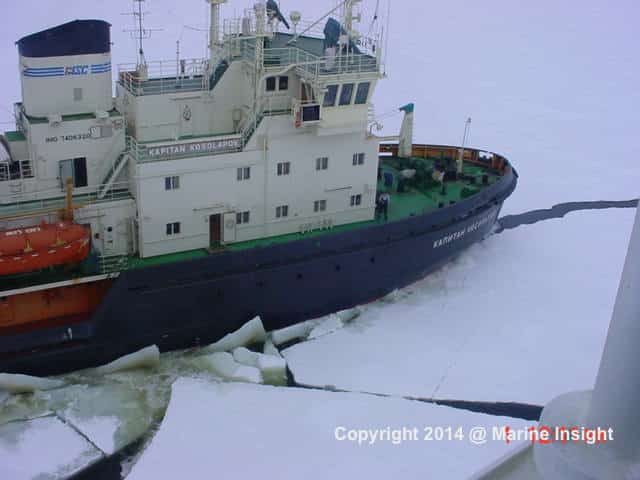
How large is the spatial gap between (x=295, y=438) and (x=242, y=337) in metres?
2.67

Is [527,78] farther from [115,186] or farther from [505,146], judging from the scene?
[115,186]

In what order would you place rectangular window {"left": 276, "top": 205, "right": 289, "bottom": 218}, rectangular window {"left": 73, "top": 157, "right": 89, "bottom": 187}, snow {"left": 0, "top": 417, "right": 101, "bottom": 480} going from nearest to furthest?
snow {"left": 0, "top": 417, "right": 101, "bottom": 480}, rectangular window {"left": 73, "top": 157, "right": 89, "bottom": 187}, rectangular window {"left": 276, "top": 205, "right": 289, "bottom": 218}

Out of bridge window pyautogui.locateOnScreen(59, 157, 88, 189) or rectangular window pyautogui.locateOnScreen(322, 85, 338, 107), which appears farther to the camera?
rectangular window pyautogui.locateOnScreen(322, 85, 338, 107)

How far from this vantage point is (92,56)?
10938 mm

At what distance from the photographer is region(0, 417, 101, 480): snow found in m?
8.75

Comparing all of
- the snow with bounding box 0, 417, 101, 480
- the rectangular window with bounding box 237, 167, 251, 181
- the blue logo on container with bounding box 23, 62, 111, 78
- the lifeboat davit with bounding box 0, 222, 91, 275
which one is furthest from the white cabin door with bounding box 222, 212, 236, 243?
the snow with bounding box 0, 417, 101, 480

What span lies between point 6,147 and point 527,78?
74.2 feet

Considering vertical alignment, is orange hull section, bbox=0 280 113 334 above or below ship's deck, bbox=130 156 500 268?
below

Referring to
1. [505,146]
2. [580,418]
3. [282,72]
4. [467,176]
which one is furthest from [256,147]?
[505,146]

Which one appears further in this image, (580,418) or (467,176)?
(467,176)

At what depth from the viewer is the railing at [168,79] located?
11.8 metres

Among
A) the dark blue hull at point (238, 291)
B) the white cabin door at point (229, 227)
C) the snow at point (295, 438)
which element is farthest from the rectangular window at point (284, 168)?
the snow at point (295, 438)

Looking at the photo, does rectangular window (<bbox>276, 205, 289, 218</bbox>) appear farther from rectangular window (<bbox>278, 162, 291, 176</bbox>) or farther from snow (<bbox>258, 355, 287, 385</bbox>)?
snow (<bbox>258, 355, 287, 385</bbox>)

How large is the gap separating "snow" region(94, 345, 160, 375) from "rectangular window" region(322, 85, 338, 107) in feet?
15.3
